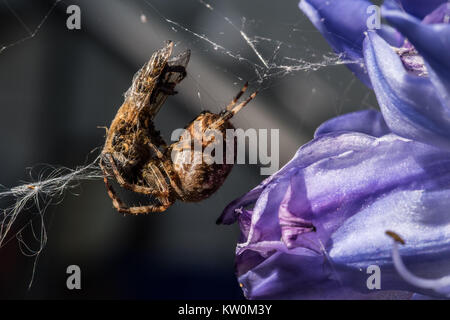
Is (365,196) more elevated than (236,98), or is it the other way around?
(236,98)

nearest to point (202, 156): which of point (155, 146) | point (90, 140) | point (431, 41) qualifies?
point (155, 146)

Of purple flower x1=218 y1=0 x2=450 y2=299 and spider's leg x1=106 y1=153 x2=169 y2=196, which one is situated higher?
spider's leg x1=106 y1=153 x2=169 y2=196

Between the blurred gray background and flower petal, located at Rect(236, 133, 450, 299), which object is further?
the blurred gray background

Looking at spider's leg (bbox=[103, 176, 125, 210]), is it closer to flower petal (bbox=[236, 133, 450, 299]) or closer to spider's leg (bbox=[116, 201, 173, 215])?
spider's leg (bbox=[116, 201, 173, 215])

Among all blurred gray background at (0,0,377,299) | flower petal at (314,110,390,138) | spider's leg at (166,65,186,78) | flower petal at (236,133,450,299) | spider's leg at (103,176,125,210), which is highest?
blurred gray background at (0,0,377,299)

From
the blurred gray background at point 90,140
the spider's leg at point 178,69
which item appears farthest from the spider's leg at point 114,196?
the blurred gray background at point 90,140

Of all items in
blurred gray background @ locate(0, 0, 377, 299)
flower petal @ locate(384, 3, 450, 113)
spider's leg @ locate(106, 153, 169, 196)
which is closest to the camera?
flower petal @ locate(384, 3, 450, 113)

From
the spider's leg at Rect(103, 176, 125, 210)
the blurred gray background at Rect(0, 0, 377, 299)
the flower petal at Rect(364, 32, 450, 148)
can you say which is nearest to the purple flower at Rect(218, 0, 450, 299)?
the flower petal at Rect(364, 32, 450, 148)

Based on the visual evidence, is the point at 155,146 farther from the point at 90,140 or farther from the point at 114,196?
the point at 90,140
